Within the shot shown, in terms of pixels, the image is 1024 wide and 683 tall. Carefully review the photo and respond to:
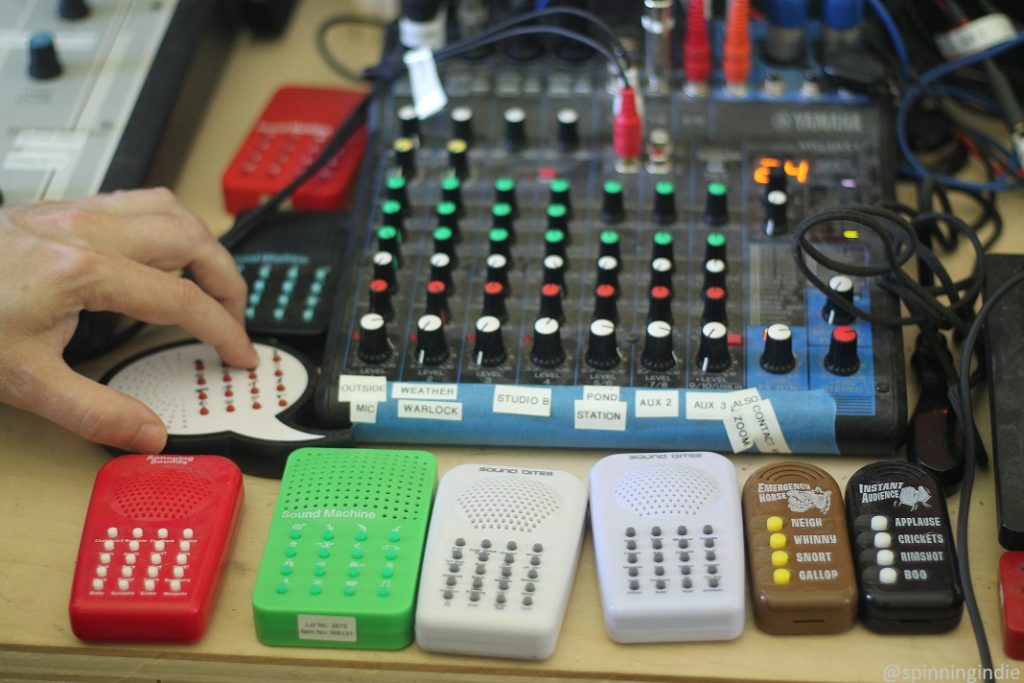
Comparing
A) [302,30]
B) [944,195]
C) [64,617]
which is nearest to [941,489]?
[944,195]

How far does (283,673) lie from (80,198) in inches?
20.1

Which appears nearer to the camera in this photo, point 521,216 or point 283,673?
point 283,673

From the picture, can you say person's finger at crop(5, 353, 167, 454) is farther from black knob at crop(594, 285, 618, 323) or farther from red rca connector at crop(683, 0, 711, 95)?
red rca connector at crop(683, 0, 711, 95)

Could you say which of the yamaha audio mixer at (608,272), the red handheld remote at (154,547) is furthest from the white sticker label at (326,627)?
the yamaha audio mixer at (608,272)

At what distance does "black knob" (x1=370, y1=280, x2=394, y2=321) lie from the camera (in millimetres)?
1102

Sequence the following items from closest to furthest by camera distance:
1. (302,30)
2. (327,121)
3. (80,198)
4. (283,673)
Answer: (283,673), (80,198), (327,121), (302,30)

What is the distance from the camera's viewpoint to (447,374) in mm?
1061

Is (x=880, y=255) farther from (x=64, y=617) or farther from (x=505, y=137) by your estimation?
(x=64, y=617)

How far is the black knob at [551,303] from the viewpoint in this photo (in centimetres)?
109

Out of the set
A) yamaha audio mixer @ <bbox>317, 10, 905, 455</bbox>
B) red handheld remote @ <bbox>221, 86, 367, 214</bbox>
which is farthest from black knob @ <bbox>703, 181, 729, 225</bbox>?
red handheld remote @ <bbox>221, 86, 367, 214</bbox>

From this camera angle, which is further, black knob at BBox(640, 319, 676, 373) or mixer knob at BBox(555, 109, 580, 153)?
mixer knob at BBox(555, 109, 580, 153)

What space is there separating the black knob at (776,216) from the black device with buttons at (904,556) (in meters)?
0.28

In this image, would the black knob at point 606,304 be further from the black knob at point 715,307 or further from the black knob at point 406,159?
the black knob at point 406,159

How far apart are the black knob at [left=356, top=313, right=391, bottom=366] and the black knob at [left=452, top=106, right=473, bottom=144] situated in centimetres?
26
